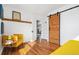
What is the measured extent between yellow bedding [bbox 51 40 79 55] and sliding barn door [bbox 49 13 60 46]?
0.12 meters

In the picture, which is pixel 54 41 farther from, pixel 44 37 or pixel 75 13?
pixel 75 13

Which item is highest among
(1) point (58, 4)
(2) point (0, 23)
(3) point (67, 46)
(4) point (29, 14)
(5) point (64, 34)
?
(1) point (58, 4)

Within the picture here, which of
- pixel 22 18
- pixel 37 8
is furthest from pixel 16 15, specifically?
pixel 37 8

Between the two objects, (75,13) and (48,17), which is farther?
(48,17)

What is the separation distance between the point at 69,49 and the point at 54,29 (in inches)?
12.0

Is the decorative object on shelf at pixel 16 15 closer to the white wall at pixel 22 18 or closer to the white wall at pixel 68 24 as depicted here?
the white wall at pixel 22 18

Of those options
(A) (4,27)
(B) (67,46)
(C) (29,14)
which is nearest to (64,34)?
(B) (67,46)

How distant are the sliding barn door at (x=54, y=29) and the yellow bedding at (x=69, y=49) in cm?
12

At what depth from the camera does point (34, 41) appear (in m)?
1.72

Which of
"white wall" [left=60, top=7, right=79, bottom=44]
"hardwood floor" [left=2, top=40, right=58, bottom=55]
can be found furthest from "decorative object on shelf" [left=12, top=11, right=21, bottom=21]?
"white wall" [left=60, top=7, right=79, bottom=44]

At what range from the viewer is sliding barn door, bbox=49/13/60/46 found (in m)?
1.72

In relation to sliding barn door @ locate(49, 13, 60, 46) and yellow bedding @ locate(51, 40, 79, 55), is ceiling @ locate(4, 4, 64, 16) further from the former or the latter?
yellow bedding @ locate(51, 40, 79, 55)

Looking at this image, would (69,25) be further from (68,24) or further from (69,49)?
(69,49)

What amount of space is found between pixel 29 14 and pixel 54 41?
0.45m
